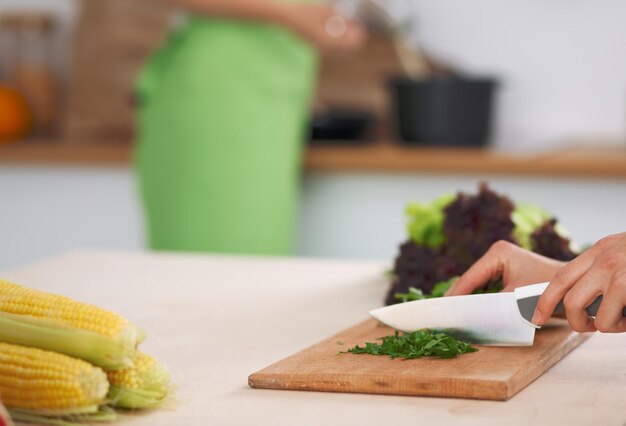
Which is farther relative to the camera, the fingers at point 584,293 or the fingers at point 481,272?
the fingers at point 481,272

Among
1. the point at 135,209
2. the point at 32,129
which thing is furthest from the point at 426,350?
the point at 32,129

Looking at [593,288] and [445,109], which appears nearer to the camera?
[593,288]

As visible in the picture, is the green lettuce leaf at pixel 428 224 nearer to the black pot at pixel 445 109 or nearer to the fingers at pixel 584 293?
the fingers at pixel 584 293

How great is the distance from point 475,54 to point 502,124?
25cm

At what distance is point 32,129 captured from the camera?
3.74 meters

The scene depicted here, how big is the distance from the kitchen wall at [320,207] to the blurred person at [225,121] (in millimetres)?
339

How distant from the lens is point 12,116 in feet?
11.7

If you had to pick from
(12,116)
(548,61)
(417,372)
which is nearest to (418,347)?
(417,372)

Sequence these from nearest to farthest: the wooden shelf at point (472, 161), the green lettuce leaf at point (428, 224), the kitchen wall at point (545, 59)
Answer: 1. the green lettuce leaf at point (428, 224)
2. the wooden shelf at point (472, 161)
3. the kitchen wall at point (545, 59)

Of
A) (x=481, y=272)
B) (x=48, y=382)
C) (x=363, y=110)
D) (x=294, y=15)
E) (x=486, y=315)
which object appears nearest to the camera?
(x=48, y=382)

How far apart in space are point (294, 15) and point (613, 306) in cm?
176

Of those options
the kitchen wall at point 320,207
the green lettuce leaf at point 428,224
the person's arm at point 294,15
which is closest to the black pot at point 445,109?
the kitchen wall at point 320,207

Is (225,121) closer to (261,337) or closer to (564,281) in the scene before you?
(261,337)

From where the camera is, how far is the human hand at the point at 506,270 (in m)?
1.23
